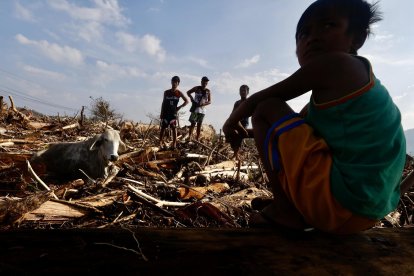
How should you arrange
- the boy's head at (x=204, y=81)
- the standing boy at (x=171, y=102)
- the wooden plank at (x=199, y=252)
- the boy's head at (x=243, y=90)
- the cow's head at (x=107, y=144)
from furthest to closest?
the boy's head at (x=204, y=81) < the boy's head at (x=243, y=90) < the standing boy at (x=171, y=102) < the cow's head at (x=107, y=144) < the wooden plank at (x=199, y=252)

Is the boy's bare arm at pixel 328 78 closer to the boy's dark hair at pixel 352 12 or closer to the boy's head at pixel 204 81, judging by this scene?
the boy's dark hair at pixel 352 12

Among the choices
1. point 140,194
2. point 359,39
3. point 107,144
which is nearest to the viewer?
point 359,39

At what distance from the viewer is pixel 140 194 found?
10.3 feet

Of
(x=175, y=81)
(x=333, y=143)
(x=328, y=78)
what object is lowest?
(x=333, y=143)

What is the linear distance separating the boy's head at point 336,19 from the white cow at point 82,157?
14.9 feet

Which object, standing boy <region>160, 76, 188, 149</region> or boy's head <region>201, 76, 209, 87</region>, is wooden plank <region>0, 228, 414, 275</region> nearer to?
standing boy <region>160, 76, 188, 149</region>

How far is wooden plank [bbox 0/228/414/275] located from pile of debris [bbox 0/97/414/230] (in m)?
0.41

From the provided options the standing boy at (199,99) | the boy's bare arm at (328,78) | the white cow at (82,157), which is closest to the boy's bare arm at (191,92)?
the standing boy at (199,99)

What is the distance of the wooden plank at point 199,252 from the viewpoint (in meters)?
A: 1.17

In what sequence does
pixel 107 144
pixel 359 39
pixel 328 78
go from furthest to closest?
pixel 107 144 → pixel 359 39 → pixel 328 78

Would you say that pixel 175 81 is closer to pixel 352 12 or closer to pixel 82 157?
pixel 82 157

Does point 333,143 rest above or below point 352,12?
below

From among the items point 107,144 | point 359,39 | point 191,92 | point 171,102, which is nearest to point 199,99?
point 191,92

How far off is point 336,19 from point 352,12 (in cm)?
13
